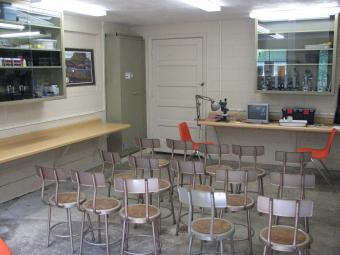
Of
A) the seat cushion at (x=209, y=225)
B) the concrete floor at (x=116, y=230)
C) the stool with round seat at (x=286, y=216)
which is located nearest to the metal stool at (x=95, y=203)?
the concrete floor at (x=116, y=230)

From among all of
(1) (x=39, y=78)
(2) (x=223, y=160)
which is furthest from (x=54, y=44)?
(2) (x=223, y=160)

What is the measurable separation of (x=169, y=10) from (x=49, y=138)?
8.37ft

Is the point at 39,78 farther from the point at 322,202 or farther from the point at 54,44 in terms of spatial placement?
the point at 322,202

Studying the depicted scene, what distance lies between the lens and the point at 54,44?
5.51 metres

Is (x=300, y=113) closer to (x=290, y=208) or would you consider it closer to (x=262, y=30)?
(x=262, y=30)

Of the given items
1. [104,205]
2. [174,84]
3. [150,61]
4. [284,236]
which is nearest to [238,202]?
[284,236]

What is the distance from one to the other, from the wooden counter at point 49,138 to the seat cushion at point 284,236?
2.87m

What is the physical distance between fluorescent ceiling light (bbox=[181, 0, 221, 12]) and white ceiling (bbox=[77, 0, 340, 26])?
12 cm

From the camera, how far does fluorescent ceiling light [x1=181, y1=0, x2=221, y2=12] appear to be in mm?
5275

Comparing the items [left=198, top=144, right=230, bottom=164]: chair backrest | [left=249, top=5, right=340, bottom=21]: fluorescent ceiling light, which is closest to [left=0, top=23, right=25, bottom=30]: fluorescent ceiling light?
[left=198, top=144, right=230, bottom=164]: chair backrest

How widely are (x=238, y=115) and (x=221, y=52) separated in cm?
117

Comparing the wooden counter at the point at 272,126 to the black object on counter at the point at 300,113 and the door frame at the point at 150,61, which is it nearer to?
the black object on counter at the point at 300,113

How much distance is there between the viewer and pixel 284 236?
3.03 meters

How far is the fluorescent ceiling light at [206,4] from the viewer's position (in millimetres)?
5275
